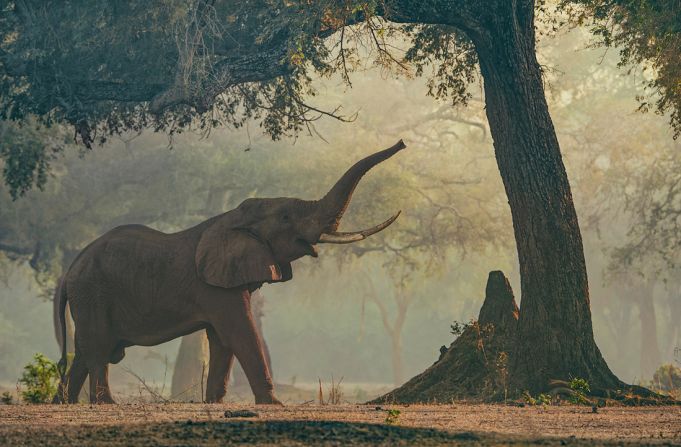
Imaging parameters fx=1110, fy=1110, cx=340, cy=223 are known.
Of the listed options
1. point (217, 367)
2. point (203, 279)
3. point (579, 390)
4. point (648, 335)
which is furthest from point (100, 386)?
point (648, 335)

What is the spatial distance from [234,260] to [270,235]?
736mm

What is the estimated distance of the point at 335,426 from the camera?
8531 millimetres

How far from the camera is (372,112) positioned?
50.3m

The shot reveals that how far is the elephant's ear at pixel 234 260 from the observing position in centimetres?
1488

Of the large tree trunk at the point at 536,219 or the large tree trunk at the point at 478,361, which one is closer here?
the large tree trunk at the point at 536,219

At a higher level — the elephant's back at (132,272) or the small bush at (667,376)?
the elephant's back at (132,272)

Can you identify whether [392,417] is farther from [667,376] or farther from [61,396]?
[667,376]

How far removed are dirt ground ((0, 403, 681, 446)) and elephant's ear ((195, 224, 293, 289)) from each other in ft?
9.57

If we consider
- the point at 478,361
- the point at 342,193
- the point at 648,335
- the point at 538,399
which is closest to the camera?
the point at 538,399

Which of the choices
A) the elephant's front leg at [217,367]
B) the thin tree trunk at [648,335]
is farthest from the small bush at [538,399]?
the thin tree trunk at [648,335]

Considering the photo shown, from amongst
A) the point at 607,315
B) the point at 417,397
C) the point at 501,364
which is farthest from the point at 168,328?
the point at 607,315

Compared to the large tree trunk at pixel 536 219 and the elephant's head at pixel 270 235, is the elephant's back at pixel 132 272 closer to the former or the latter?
the elephant's head at pixel 270 235

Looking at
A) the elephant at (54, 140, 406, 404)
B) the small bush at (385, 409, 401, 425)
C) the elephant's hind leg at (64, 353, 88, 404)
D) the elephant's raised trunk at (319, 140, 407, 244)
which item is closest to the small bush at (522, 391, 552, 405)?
the elephant's raised trunk at (319, 140, 407, 244)

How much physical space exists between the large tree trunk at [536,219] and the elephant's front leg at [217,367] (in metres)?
3.97
